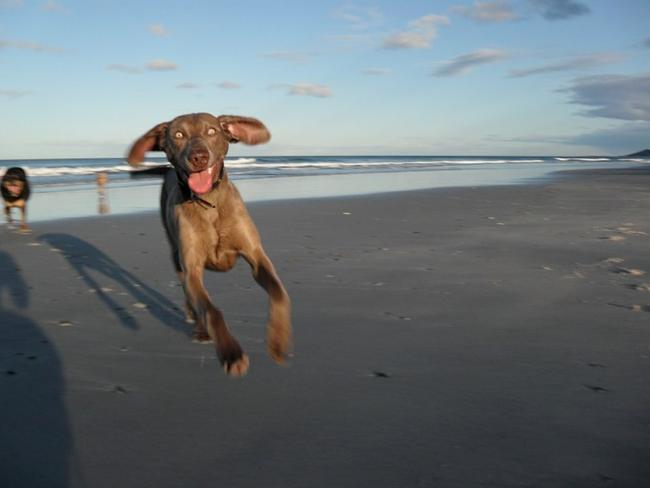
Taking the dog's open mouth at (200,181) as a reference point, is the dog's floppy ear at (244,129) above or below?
above

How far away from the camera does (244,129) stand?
4.39 metres

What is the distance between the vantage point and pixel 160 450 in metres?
2.64

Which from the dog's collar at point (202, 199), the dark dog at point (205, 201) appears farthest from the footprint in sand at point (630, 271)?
the dog's collar at point (202, 199)

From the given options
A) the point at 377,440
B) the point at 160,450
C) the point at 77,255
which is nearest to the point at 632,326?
the point at 377,440

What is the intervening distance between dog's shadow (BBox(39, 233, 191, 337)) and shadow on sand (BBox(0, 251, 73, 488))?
0.76m

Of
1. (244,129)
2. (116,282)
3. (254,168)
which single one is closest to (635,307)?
(244,129)

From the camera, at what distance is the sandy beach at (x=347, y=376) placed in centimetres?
249

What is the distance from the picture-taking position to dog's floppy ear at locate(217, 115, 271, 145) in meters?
4.35

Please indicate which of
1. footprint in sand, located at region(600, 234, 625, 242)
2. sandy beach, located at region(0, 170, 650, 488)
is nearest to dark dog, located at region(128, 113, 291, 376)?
sandy beach, located at region(0, 170, 650, 488)

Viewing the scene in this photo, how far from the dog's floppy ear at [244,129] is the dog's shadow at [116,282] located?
57.7 inches

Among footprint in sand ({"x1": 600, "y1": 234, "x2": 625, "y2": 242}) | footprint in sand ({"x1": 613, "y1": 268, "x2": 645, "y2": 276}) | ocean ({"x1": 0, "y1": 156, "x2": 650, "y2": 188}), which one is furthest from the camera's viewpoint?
ocean ({"x1": 0, "y1": 156, "x2": 650, "y2": 188})

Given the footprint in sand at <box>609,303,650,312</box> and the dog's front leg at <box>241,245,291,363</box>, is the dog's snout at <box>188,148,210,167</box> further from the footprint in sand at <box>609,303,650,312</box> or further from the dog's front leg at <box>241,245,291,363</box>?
the footprint in sand at <box>609,303,650,312</box>

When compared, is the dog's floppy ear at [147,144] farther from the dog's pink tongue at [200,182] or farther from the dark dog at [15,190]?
the dark dog at [15,190]

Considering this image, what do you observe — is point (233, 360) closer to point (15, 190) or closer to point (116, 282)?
point (116, 282)
